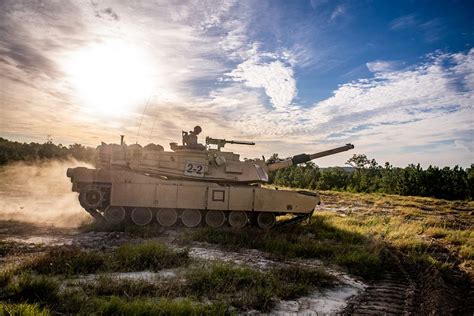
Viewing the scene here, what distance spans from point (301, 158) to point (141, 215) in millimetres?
6965

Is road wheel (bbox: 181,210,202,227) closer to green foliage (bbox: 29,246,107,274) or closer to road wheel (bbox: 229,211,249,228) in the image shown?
road wheel (bbox: 229,211,249,228)

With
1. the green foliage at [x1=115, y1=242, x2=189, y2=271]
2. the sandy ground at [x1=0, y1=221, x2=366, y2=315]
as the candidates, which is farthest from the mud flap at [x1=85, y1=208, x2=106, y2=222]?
the green foliage at [x1=115, y1=242, x2=189, y2=271]

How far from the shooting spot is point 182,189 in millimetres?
11602

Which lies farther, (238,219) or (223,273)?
(238,219)

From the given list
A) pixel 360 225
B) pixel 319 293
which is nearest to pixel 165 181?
pixel 319 293

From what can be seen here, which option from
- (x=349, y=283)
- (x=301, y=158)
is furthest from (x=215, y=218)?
(x=349, y=283)

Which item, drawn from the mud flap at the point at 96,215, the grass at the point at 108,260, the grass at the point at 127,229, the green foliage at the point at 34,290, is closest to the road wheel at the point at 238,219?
the grass at the point at 127,229

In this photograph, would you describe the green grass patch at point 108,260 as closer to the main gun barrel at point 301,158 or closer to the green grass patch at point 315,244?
the green grass patch at point 315,244

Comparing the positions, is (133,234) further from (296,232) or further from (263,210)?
(296,232)

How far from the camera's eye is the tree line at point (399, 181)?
1726 inches

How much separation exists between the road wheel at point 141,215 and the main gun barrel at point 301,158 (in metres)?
5.03

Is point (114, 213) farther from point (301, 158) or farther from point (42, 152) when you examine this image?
point (42, 152)

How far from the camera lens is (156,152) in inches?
475

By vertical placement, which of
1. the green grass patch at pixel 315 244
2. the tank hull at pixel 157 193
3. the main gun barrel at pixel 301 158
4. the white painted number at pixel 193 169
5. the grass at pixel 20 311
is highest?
the main gun barrel at pixel 301 158
